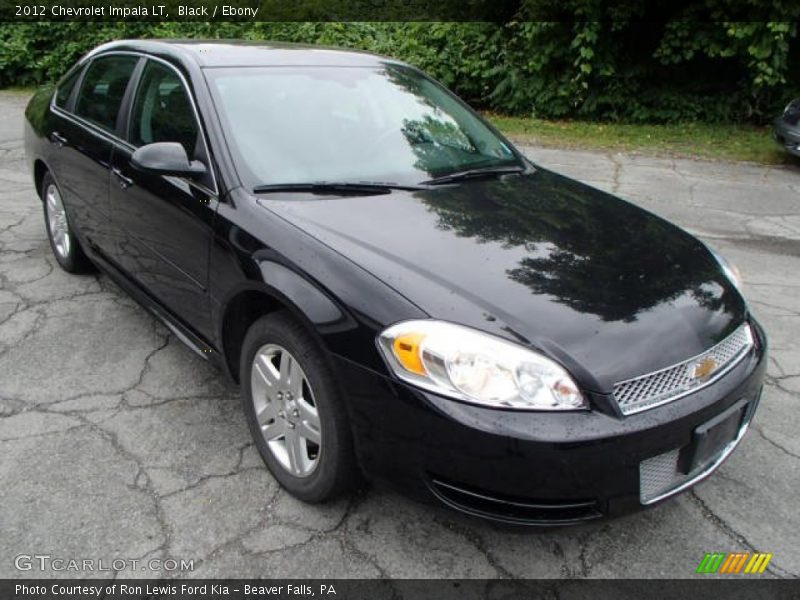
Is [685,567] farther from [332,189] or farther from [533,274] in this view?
[332,189]

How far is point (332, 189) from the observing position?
8.79ft

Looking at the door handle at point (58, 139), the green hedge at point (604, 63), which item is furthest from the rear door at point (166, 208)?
the green hedge at point (604, 63)

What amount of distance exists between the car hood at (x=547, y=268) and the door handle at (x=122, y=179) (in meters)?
1.06

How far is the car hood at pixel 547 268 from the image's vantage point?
6.63 ft

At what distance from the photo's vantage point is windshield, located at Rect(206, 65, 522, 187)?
9.02 feet

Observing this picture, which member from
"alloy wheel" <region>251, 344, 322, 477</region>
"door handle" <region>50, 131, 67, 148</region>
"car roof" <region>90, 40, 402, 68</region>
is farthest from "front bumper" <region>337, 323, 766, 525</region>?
"door handle" <region>50, 131, 67, 148</region>

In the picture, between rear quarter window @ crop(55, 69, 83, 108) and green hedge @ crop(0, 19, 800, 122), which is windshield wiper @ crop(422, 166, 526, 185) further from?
green hedge @ crop(0, 19, 800, 122)

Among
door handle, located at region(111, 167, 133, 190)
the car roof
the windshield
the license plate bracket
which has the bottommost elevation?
the license plate bracket

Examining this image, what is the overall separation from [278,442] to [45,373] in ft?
4.92

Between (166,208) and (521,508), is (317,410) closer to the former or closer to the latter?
(521,508)

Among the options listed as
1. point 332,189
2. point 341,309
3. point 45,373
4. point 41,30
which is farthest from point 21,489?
point 41,30

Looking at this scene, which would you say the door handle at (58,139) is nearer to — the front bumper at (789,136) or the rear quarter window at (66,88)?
the rear quarter window at (66,88)

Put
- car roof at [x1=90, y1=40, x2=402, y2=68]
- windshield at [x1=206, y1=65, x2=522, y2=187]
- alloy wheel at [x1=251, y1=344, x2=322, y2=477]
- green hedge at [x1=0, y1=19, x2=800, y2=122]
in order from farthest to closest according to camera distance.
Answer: green hedge at [x1=0, y1=19, x2=800, y2=122], car roof at [x1=90, y1=40, x2=402, y2=68], windshield at [x1=206, y1=65, x2=522, y2=187], alloy wheel at [x1=251, y1=344, x2=322, y2=477]

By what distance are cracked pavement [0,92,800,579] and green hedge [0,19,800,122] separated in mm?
7077
